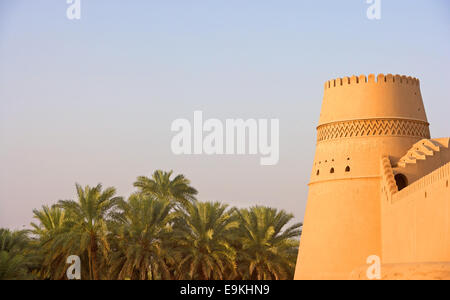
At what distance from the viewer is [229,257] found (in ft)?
92.5

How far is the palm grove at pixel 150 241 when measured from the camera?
26891 mm

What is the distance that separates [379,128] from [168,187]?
10.7 metres

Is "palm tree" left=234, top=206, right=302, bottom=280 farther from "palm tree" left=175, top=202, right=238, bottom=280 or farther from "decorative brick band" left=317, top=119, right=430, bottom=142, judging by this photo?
"decorative brick band" left=317, top=119, right=430, bottom=142

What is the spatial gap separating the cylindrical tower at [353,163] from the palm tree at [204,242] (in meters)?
3.72

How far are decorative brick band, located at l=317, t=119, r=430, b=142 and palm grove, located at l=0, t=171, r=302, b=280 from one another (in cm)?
588

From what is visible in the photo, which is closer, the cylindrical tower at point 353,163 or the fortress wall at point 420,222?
the fortress wall at point 420,222

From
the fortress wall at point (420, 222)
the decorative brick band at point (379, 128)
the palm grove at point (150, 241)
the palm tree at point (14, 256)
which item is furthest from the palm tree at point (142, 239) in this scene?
the fortress wall at point (420, 222)

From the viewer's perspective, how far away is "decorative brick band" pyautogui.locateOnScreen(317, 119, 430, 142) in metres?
24.8

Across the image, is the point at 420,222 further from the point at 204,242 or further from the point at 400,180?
the point at 204,242

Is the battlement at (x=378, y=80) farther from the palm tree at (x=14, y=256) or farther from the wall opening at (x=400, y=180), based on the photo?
the palm tree at (x=14, y=256)

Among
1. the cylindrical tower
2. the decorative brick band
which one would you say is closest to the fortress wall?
the cylindrical tower

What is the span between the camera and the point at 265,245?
97.5 feet
